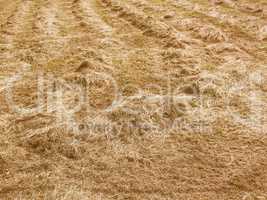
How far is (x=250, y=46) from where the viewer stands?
10.3 meters

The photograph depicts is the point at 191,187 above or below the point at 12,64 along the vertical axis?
above

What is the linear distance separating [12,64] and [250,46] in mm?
5382

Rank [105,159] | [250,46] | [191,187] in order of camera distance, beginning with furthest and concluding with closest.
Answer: [250,46] → [105,159] → [191,187]

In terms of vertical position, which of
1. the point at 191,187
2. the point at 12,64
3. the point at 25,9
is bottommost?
the point at 25,9

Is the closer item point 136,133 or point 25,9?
point 136,133

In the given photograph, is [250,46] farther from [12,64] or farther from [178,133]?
[12,64]

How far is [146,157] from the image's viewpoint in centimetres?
581

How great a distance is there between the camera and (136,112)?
6855 mm

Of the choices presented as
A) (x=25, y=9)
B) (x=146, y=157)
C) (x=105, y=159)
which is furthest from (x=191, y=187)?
(x=25, y=9)

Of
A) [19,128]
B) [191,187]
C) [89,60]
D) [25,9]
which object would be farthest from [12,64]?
[25,9]

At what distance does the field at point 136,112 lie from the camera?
17.5 ft

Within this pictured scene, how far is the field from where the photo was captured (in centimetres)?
533

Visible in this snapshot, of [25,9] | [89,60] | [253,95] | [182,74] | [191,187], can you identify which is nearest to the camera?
[191,187]

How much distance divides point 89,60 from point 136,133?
3.31 meters
